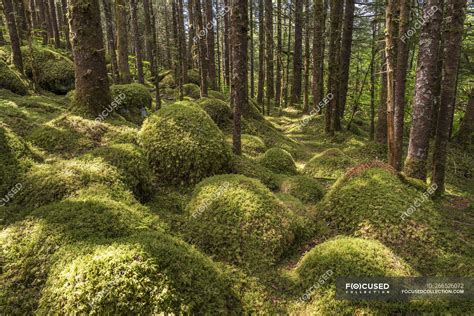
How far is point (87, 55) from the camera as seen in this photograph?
27.5 feet

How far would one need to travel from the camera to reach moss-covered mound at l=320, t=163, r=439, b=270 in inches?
219

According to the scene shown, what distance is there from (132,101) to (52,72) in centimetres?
719

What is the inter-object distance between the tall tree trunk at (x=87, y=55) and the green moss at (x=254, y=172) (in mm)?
4072

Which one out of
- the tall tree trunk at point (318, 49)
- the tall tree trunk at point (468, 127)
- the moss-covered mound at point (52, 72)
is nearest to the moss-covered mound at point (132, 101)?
the moss-covered mound at point (52, 72)

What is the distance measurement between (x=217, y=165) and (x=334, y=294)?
166 inches

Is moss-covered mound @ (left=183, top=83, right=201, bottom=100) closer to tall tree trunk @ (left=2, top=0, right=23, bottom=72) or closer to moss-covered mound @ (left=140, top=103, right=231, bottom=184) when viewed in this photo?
tall tree trunk @ (left=2, top=0, right=23, bottom=72)

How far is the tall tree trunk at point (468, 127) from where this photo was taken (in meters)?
15.9

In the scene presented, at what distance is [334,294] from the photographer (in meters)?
4.19

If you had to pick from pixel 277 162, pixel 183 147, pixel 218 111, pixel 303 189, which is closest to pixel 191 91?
pixel 218 111

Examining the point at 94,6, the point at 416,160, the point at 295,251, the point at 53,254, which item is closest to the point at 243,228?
the point at 295,251

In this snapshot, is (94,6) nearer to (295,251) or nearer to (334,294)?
(295,251)

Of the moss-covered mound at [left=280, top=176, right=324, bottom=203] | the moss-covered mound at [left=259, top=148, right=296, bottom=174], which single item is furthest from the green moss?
the moss-covered mound at [left=259, top=148, right=296, bottom=174]

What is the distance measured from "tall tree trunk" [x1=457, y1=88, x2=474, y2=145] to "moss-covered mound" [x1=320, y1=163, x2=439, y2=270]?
11861mm

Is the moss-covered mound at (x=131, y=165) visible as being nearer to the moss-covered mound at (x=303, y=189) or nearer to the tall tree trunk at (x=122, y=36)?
the moss-covered mound at (x=303, y=189)
